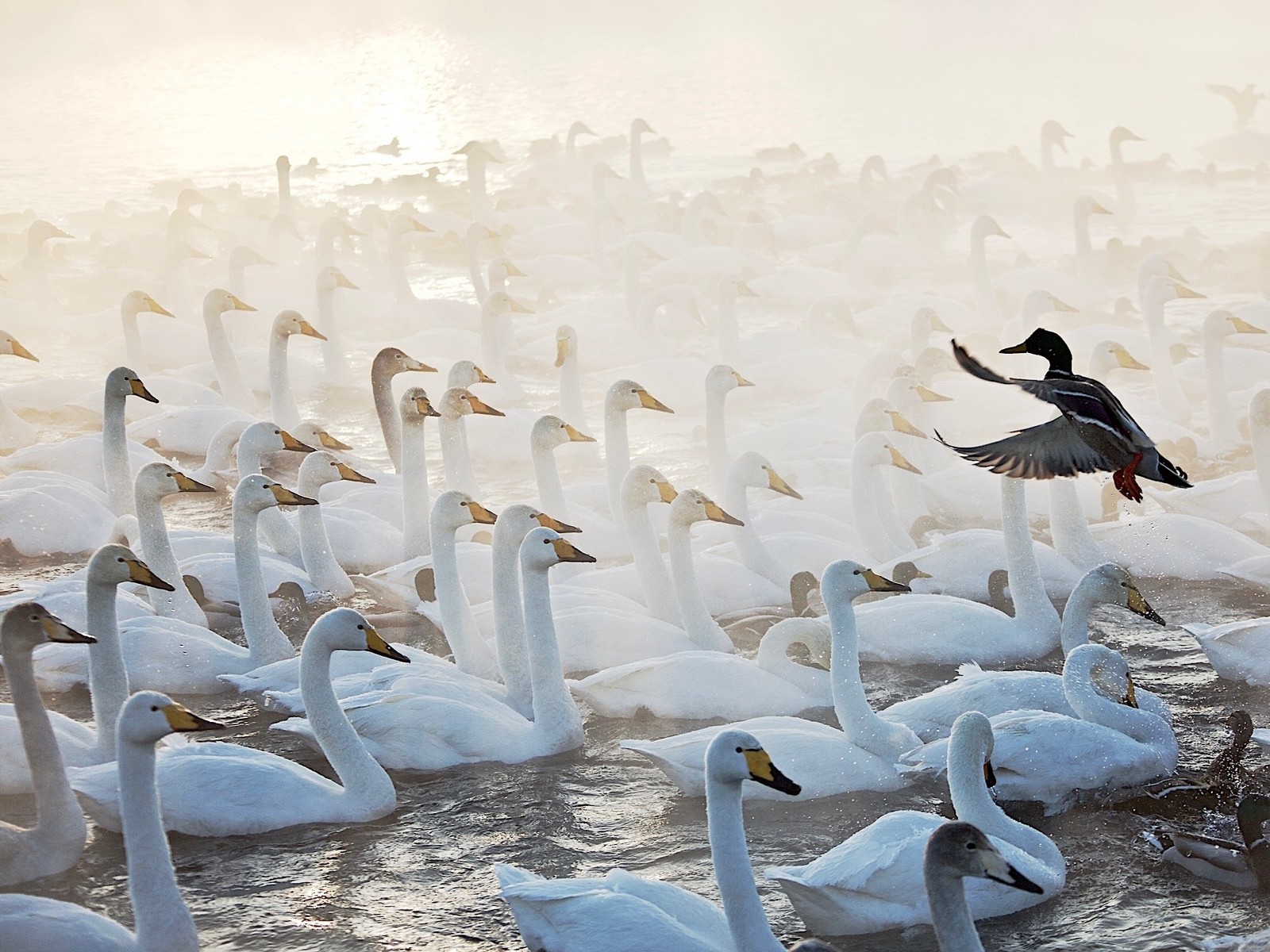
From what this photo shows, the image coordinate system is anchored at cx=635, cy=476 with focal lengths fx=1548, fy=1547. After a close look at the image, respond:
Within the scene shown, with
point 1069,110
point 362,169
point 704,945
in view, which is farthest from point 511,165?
point 704,945

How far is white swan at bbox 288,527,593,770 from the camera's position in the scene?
6.75 m

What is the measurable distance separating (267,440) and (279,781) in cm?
352

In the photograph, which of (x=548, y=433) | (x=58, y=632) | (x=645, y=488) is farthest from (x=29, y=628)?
(x=548, y=433)

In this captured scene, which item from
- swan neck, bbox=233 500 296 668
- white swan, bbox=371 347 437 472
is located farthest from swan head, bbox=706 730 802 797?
white swan, bbox=371 347 437 472

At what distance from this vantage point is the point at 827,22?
196 feet

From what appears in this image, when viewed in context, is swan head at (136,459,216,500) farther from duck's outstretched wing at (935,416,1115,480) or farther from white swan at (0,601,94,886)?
duck's outstretched wing at (935,416,1115,480)

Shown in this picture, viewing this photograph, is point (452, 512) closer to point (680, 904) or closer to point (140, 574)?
point (140, 574)

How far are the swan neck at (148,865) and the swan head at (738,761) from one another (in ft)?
5.91

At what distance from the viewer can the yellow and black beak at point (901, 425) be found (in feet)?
32.1

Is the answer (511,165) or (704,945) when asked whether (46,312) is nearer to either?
(704,945)

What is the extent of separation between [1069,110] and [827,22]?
22.1 metres

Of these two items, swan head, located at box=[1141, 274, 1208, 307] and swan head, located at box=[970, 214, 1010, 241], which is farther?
swan head, located at box=[970, 214, 1010, 241]

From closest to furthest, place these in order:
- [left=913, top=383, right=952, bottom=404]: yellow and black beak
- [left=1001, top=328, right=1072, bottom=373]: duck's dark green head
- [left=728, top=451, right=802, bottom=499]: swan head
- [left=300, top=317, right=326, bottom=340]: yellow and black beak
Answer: [left=1001, top=328, right=1072, bottom=373]: duck's dark green head
[left=728, top=451, right=802, bottom=499]: swan head
[left=913, top=383, right=952, bottom=404]: yellow and black beak
[left=300, top=317, right=326, bottom=340]: yellow and black beak

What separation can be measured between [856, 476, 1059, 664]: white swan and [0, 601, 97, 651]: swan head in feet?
12.8
